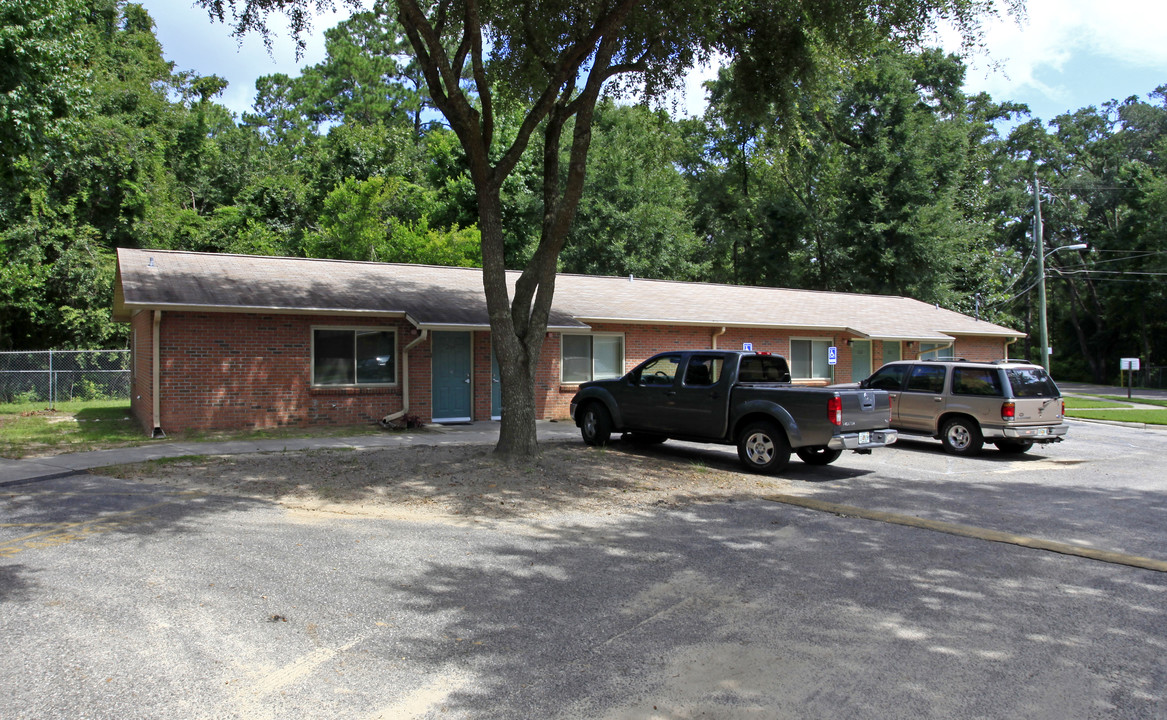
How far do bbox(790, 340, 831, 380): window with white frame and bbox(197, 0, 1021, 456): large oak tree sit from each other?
410 inches

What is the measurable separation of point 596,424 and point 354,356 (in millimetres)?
6004

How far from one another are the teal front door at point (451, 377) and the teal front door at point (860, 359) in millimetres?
13399

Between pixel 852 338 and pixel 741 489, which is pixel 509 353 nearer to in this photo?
pixel 741 489

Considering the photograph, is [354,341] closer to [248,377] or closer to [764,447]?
[248,377]

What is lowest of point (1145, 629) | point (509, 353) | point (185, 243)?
point (1145, 629)

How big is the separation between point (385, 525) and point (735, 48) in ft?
34.4

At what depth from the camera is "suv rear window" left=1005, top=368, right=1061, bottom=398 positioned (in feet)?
42.9

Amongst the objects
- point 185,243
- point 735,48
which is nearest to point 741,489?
point 735,48

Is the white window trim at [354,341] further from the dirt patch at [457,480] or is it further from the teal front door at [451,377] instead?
the dirt patch at [457,480]

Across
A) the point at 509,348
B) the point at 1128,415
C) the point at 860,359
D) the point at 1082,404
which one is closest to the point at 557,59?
the point at 509,348

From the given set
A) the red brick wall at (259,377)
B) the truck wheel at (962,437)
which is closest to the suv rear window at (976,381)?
the truck wheel at (962,437)

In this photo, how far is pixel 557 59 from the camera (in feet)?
40.3

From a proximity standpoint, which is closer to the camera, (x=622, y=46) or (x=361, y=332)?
(x=622, y=46)

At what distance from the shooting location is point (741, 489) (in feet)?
32.2
